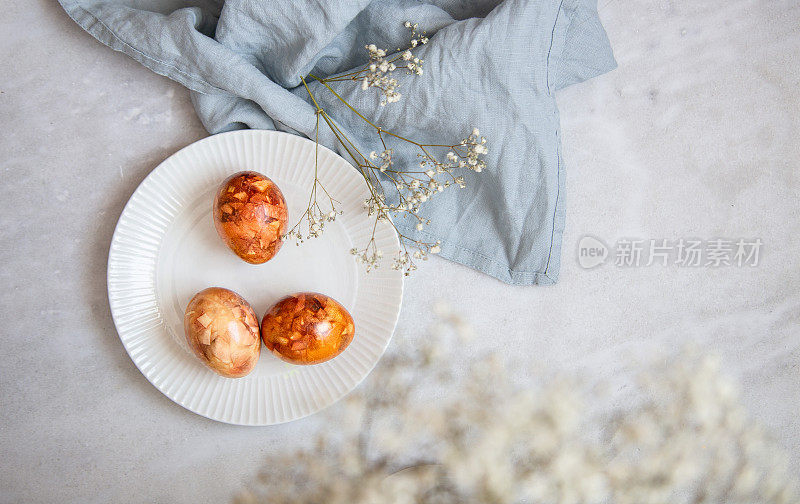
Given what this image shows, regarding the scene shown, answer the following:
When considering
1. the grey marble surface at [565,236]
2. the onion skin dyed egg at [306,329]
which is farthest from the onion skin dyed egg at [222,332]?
the grey marble surface at [565,236]

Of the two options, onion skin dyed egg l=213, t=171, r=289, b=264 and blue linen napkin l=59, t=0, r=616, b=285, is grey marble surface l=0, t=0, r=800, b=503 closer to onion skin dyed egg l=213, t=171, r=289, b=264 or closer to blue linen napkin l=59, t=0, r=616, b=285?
blue linen napkin l=59, t=0, r=616, b=285

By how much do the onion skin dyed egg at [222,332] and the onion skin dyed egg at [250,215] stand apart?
68 millimetres

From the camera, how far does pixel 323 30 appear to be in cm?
77

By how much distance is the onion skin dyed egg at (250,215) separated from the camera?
73 cm

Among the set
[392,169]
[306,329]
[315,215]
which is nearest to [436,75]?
[392,169]

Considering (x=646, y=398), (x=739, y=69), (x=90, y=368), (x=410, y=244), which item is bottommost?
(x=90, y=368)

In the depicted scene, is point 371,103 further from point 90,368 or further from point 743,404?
point 743,404

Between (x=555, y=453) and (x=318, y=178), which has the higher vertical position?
(x=318, y=178)

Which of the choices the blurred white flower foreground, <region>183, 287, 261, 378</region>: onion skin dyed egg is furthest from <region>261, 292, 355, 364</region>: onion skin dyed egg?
the blurred white flower foreground

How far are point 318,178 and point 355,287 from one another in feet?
0.56

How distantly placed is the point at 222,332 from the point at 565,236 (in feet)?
1.78

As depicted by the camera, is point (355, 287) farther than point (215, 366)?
Yes

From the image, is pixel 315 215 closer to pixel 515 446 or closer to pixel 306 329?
pixel 306 329

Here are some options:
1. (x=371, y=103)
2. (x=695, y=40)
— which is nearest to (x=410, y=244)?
(x=371, y=103)
